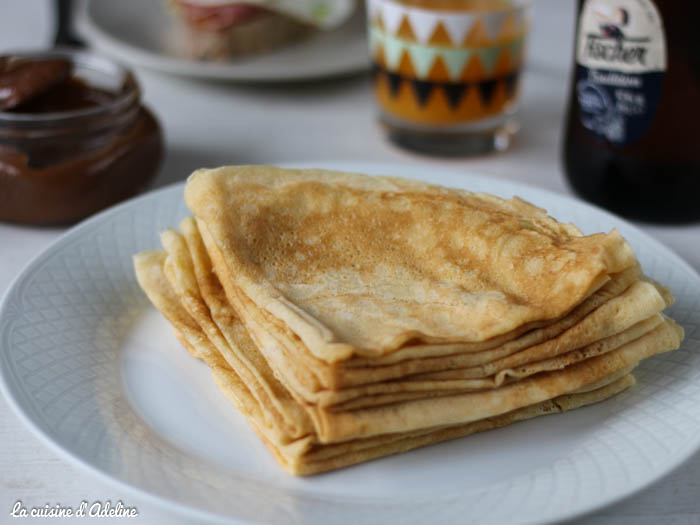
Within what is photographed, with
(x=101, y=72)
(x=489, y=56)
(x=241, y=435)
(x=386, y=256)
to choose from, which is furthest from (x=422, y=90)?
(x=241, y=435)

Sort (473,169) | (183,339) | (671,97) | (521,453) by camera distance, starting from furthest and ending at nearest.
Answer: (473,169), (671,97), (183,339), (521,453)

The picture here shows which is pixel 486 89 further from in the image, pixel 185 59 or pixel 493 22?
pixel 185 59

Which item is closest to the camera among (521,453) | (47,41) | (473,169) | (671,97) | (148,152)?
(521,453)

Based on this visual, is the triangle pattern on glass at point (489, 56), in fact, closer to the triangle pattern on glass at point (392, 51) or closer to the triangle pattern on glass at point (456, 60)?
the triangle pattern on glass at point (456, 60)

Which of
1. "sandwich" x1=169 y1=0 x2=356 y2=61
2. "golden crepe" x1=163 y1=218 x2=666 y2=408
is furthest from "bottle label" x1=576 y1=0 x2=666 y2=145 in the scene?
"sandwich" x1=169 y1=0 x2=356 y2=61

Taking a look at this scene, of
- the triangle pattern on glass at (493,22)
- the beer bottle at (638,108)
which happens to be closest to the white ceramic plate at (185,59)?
the triangle pattern on glass at (493,22)

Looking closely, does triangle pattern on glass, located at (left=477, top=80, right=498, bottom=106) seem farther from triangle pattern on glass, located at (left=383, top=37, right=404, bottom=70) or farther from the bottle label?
the bottle label

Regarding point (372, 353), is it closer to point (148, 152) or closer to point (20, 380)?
point (20, 380)

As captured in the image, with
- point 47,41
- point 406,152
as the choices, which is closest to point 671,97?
point 406,152
